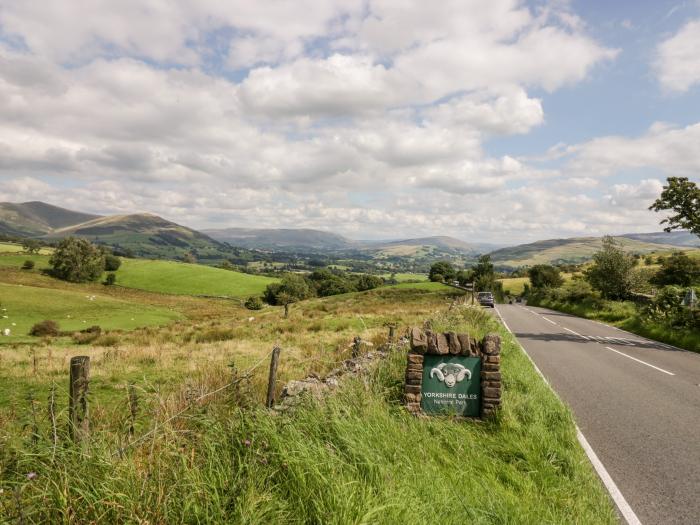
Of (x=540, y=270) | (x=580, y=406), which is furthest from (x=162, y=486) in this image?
(x=540, y=270)

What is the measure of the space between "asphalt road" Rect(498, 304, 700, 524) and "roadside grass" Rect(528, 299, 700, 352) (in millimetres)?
2450

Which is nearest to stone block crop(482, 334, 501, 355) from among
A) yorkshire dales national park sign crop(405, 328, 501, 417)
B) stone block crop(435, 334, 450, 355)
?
yorkshire dales national park sign crop(405, 328, 501, 417)

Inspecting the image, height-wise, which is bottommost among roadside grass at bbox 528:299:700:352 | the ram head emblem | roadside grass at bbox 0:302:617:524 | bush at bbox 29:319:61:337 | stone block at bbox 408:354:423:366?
bush at bbox 29:319:61:337

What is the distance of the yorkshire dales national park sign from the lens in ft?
22.2

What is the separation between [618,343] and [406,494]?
18.2 meters

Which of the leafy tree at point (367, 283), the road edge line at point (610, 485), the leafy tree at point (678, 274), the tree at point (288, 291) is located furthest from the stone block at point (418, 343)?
the leafy tree at point (367, 283)

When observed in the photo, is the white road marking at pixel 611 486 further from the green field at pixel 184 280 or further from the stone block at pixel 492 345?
the green field at pixel 184 280

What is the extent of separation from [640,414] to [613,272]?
31301 millimetres

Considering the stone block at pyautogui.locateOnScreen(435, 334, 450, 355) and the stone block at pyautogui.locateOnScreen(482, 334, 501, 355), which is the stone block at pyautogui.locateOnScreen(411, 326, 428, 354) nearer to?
the stone block at pyautogui.locateOnScreen(435, 334, 450, 355)

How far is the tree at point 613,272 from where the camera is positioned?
3353 cm

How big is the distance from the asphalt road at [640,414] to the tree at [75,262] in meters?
94.0

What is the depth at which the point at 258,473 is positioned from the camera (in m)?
3.81

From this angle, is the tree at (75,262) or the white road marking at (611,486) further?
the tree at (75,262)

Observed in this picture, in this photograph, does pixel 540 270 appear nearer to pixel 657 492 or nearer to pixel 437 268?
pixel 437 268
